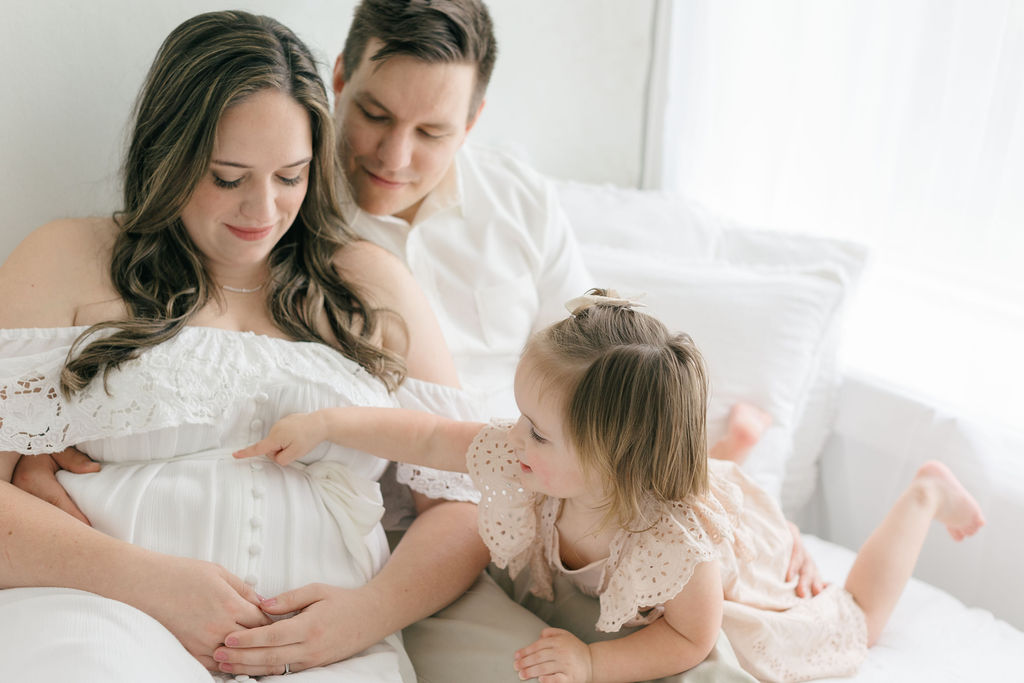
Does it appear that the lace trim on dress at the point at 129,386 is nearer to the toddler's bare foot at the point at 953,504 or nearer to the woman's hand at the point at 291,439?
the woman's hand at the point at 291,439

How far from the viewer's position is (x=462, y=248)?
1.78 meters

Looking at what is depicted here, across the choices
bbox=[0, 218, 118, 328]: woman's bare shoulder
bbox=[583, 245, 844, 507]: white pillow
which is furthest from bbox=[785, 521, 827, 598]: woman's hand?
bbox=[0, 218, 118, 328]: woman's bare shoulder

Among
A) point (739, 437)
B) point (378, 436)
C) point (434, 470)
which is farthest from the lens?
point (739, 437)

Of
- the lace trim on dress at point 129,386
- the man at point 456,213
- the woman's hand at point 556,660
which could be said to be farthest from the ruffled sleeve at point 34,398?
the woman's hand at point 556,660

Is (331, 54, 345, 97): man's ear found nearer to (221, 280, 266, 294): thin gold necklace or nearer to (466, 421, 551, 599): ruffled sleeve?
(221, 280, 266, 294): thin gold necklace

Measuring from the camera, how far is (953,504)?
1.66m

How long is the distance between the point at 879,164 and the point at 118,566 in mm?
1859

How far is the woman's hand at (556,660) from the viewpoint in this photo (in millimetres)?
1206

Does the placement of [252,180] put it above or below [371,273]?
above

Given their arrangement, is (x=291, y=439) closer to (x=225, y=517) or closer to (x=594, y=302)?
(x=225, y=517)

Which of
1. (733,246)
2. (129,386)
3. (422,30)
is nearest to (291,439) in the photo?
(129,386)

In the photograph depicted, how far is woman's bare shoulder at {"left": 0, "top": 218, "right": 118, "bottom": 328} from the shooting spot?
4.16ft

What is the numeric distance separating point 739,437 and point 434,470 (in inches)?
25.2

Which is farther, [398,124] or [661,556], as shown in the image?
[398,124]
